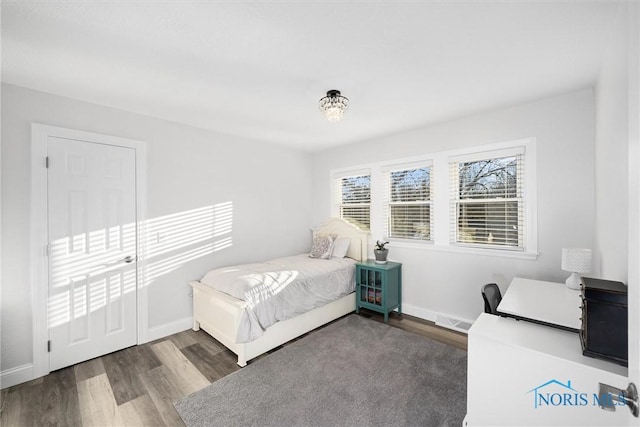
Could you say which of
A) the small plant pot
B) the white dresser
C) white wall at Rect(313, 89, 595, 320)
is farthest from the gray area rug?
the small plant pot

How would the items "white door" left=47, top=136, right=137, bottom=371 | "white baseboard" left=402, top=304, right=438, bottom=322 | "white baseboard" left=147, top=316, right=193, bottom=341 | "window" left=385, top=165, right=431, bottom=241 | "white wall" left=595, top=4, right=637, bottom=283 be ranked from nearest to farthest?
1. "white wall" left=595, top=4, right=637, bottom=283
2. "white door" left=47, top=136, right=137, bottom=371
3. "white baseboard" left=147, top=316, right=193, bottom=341
4. "white baseboard" left=402, top=304, right=438, bottom=322
5. "window" left=385, top=165, right=431, bottom=241

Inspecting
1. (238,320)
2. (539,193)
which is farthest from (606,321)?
(238,320)

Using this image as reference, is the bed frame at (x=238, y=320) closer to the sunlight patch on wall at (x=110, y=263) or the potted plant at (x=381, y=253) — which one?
the sunlight patch on wall at (x=110, y=263)

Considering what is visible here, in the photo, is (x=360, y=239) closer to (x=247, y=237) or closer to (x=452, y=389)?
(x=247, y=237)

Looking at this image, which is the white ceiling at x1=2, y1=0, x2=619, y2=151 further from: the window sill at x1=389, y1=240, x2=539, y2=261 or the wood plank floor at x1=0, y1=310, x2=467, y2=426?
the wood plank floor at x1=0, y1=310, x2=467, y2=426

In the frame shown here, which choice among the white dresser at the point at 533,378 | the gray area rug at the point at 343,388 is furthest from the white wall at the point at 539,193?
the white dresser at the point at 533,378

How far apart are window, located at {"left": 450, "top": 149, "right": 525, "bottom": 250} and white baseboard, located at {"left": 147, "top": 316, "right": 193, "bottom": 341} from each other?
3.30 metres

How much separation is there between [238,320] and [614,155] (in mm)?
2900

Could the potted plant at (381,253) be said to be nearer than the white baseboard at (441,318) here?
No

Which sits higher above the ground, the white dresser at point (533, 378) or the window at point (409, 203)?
the window at point (409, 203)

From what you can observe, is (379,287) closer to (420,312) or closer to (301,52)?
(420,312)

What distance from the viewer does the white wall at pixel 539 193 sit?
94.8 inches

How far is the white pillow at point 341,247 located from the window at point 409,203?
1.99 feet

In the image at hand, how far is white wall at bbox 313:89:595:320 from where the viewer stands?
7.90ft
